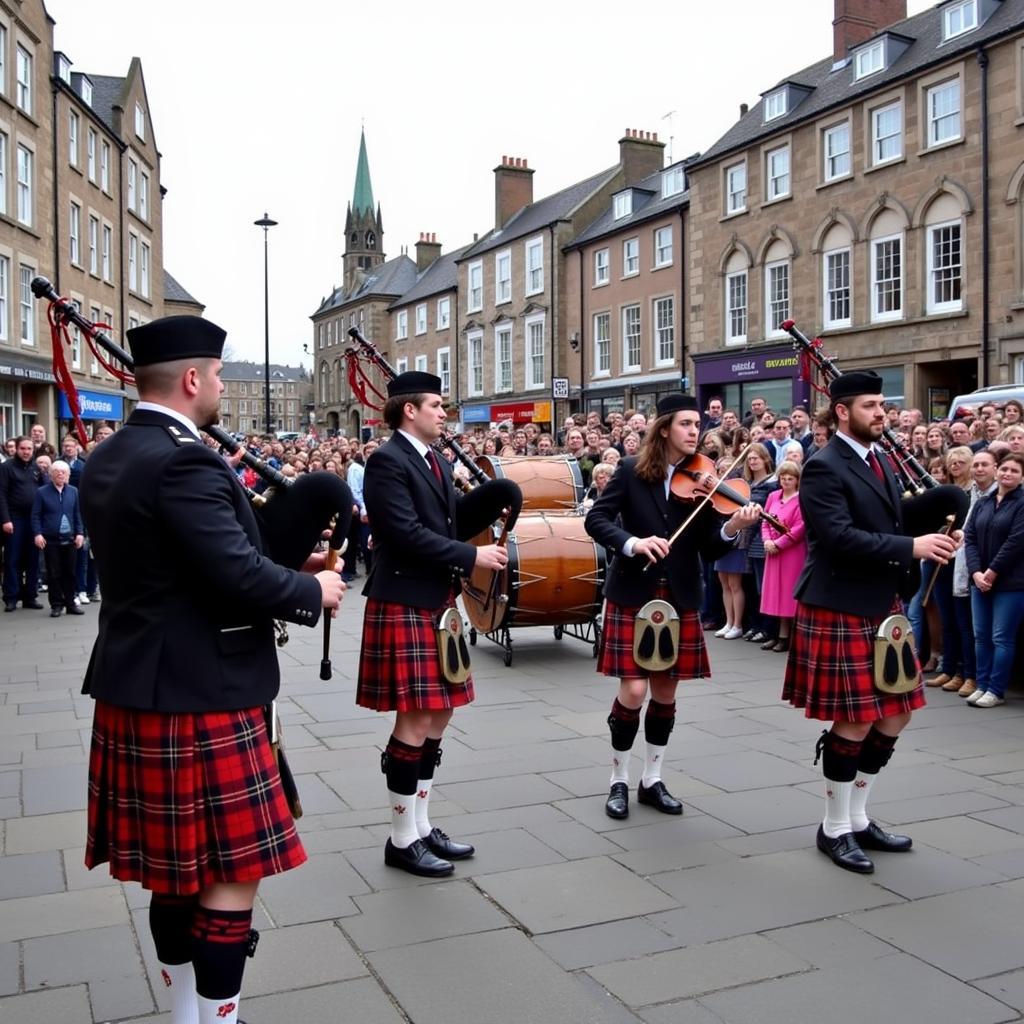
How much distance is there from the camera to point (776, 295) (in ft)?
90.3

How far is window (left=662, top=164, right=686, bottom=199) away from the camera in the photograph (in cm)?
3331

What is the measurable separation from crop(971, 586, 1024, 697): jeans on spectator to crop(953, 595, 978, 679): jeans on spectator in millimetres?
260

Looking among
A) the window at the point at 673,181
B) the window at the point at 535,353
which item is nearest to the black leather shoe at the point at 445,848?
the window at the point at 673,181

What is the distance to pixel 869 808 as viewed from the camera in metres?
5.16

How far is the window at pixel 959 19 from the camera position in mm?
22519

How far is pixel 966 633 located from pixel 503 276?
36813mm

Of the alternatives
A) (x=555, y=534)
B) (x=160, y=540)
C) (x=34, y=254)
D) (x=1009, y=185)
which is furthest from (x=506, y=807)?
(x=34, y=254)

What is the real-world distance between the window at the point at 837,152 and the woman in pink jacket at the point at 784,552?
1786 cm

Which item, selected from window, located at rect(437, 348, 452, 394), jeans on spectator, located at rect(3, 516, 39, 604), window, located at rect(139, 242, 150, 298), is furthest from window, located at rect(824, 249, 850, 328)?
window, located at rect(437, 348, 452, 394)

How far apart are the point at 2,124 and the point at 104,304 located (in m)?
8.31

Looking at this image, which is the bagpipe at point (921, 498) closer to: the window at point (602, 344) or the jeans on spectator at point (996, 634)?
the jeans on spectator at point (996, 634)

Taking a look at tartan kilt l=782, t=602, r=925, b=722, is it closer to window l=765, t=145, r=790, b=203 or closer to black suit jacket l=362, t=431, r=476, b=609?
black suit jacket l=362, t=431, r=476, b=609

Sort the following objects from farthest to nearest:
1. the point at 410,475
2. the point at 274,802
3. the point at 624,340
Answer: the point at 624,340 → the point at 410,475 → the point at 274,802

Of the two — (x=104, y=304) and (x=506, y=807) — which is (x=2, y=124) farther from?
(x=506, y=807)
